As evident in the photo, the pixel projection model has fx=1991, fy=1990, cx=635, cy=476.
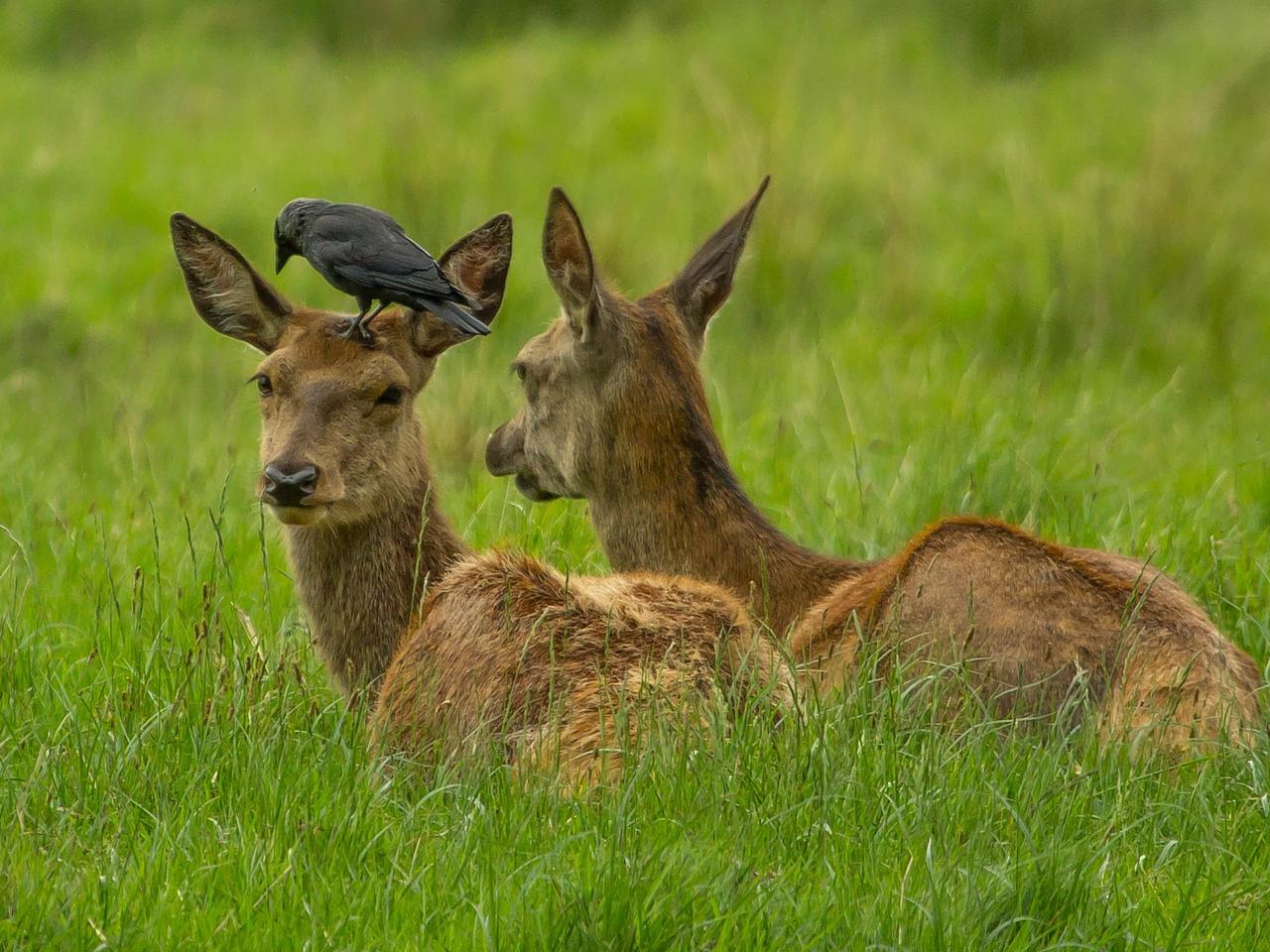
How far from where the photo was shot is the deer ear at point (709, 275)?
610 cm

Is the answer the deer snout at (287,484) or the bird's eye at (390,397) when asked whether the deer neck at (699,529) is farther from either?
the deer snout at (287,484)

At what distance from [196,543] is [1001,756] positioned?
3.12 meters

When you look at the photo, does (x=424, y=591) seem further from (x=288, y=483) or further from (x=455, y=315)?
(x=455, y=315)

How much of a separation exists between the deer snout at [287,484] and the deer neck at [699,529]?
101 cm

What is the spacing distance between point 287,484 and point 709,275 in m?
1.68

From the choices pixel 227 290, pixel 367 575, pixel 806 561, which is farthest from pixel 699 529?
pixel 227 290

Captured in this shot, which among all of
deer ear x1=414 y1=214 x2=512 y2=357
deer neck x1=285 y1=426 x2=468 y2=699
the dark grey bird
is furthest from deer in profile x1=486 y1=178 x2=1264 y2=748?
deer neck x1=285 y1=426 x2=468 y2=699

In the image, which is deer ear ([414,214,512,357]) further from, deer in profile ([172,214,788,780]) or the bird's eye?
the bird's eye

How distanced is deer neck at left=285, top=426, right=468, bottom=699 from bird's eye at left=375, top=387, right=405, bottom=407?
0.65 feet

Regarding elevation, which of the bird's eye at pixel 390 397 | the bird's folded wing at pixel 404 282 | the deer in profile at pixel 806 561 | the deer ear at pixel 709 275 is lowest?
the deer in profile at pixel 806 561

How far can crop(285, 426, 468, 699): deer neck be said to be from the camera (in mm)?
5398

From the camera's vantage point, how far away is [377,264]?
16.9 feet

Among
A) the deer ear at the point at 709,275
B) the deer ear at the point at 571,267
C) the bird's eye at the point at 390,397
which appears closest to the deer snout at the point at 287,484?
the bird's eye at the point at 390,397

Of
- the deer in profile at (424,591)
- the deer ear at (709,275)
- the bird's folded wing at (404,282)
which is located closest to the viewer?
the deer in profile at (424,591)
